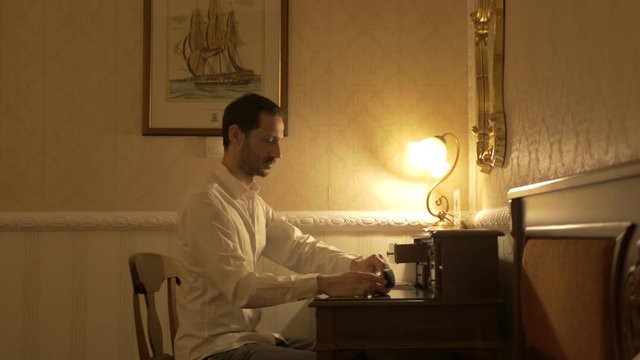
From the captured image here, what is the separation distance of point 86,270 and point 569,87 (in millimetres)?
2695

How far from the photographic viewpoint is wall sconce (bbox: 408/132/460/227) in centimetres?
355

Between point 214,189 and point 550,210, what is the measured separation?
114cm

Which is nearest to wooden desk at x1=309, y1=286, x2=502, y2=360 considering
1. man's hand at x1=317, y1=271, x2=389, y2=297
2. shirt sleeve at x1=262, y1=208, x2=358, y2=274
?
man's hand at x1=317, y1=271, x2=389, y2=297

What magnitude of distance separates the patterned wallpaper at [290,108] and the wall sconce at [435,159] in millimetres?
145

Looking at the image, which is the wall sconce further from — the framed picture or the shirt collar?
the shirt collar

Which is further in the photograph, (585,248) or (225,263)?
(225,263)

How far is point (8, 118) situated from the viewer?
3.79m

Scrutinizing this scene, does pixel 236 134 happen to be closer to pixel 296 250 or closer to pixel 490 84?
pixel 296 250

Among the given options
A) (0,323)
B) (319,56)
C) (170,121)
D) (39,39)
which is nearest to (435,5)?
(319,56)

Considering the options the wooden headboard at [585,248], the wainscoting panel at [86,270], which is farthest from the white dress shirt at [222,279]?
the wainscoting panel at [86,270]

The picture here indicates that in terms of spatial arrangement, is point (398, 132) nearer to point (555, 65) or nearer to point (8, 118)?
point (555, 65)

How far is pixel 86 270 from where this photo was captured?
3.74 m

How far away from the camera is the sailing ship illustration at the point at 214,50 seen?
3.80m

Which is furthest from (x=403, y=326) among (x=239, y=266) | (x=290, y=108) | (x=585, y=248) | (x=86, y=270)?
(x=86, y=270)
